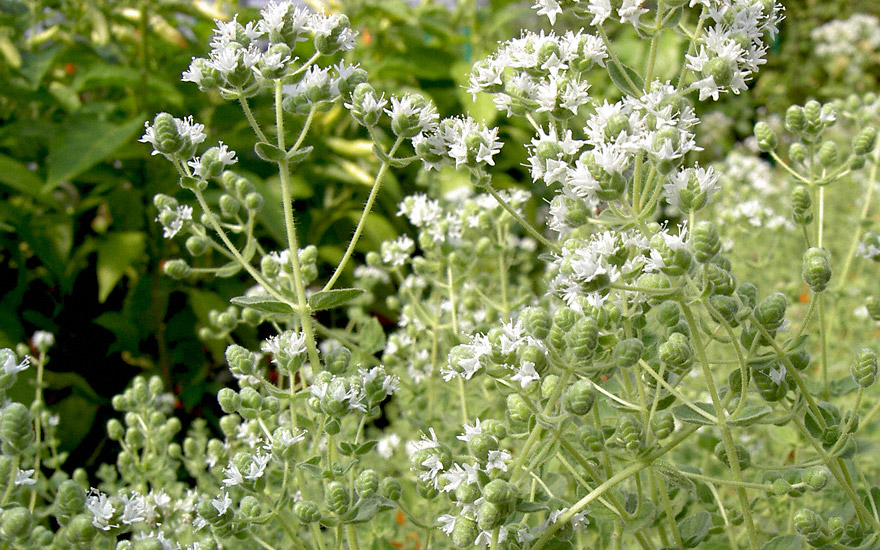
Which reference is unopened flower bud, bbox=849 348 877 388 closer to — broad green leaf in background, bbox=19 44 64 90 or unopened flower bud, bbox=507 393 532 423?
unopened flower bud, bbox=507 393 532 423

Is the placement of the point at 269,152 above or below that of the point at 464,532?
above

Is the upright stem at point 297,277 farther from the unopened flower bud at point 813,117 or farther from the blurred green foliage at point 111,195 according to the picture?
the blurred green foliage at point 111,195

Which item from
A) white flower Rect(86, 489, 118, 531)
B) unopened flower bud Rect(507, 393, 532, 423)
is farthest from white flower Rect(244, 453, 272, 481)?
unopened flower bud Rect(507, 393, 532, 423)

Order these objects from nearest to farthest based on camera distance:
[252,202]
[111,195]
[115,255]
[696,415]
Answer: [696,415], [252,202], [115,255], [111,195]

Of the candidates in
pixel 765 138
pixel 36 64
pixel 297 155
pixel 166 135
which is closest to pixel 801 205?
pixel 765 138

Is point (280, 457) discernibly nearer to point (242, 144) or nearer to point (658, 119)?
point (658, 119)

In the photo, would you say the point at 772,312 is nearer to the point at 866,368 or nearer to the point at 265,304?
the point at 866,368

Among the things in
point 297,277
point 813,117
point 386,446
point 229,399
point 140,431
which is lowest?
point 386,446
